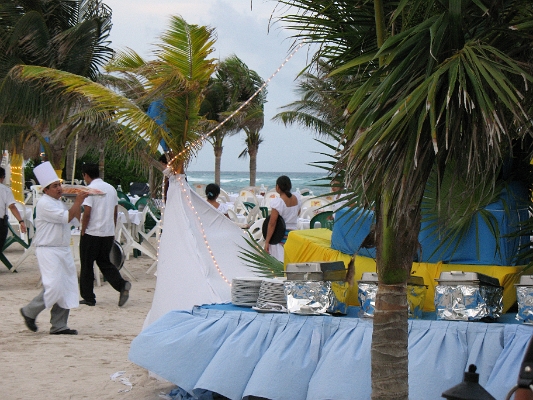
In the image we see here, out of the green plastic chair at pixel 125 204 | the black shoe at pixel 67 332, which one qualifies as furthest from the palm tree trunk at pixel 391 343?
the green plastic chair at pixel 125 204

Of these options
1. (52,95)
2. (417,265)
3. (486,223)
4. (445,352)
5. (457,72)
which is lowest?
(445,352)

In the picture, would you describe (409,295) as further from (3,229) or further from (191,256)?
(3,229)

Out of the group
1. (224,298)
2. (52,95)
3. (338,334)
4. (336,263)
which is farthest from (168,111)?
(52,95)

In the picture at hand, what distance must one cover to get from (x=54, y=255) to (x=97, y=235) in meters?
1.59

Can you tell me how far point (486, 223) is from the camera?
436 cm

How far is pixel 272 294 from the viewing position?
15.9 feet

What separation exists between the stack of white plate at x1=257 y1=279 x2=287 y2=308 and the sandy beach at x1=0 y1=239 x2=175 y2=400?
990mm

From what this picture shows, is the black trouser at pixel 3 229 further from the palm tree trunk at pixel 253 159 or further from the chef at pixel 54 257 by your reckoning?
the palm tree trunk at pixel 253 159

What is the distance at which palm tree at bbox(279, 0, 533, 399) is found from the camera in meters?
2.56

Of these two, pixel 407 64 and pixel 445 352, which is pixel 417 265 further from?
pixel 407 64

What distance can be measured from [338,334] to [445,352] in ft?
2.09

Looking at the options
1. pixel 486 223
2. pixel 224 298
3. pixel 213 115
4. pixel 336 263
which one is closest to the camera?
pixel 486 223

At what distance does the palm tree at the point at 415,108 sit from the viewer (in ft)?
8.39

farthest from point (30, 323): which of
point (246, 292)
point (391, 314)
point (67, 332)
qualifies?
point (391, 314)
